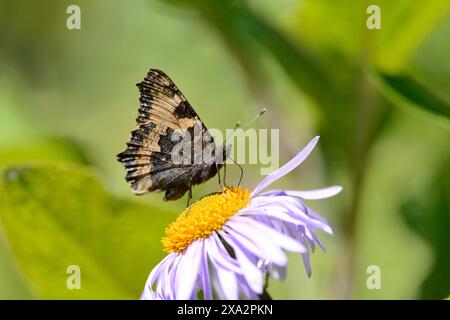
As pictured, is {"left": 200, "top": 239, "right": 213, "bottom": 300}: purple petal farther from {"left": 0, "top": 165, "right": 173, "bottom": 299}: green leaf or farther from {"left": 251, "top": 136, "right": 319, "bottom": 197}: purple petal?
{"left": 0, "top": 165, "right": 173, "bottom": 299}: green leaf

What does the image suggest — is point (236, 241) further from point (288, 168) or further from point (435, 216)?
point (435, 216)

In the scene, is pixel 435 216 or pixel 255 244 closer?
pixel 255 244

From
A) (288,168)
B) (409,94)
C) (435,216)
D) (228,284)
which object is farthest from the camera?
(435,216)

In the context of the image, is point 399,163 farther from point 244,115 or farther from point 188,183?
point 188,183

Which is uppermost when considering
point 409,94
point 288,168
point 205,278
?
point 409,94

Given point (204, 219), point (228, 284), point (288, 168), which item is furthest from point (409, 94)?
point (228, 284)

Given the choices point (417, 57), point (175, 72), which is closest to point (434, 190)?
point (417, 57)

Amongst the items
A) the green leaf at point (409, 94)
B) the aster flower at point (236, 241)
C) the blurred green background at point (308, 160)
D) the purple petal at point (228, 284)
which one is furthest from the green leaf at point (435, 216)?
the purple petal at point (228, 284)

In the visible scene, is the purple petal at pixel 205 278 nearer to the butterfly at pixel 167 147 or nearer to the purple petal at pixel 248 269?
the purple petal at pixel 248 269
